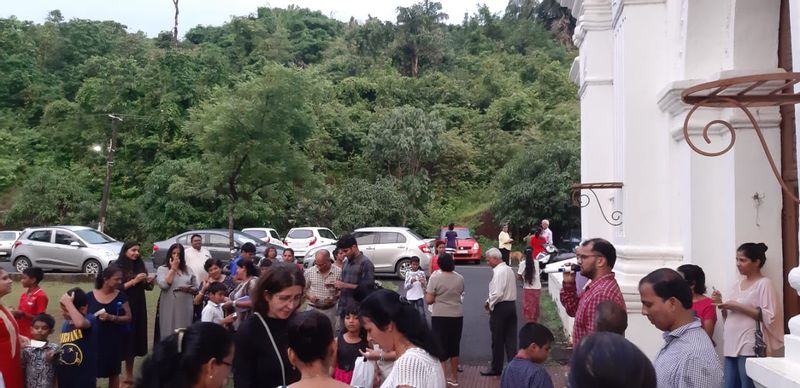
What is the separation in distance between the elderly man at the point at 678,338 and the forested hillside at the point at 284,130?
20959mm

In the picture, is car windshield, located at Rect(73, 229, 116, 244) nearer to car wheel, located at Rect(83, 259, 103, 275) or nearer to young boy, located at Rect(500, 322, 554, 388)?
car wheel, located at Rect(83, 259, 103, 275)

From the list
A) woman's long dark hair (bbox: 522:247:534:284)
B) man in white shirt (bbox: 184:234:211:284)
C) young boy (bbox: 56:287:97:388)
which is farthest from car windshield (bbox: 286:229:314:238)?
young boy (bbox: 56:287:97:388)

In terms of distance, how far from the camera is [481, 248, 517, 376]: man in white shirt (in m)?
9.98

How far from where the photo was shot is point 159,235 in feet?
121

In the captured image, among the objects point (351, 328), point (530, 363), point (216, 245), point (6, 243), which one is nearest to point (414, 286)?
point (351, 328)

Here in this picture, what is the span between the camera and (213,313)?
8.49 metres

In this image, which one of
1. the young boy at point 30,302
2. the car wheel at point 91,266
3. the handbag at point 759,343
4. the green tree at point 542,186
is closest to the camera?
the handbag at point 759,343

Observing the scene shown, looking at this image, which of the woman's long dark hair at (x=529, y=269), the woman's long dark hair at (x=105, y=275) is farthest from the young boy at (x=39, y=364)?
the woman's long dark hair at (x=529, y=269)

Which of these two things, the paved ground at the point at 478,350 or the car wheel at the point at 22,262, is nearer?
the paved ground at the point at 478,350

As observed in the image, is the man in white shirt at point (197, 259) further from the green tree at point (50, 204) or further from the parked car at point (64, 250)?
the green tree at point (50, 204)

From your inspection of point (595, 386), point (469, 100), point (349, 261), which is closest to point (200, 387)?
point (595, 386)

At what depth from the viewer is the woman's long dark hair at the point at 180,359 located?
3.15 m

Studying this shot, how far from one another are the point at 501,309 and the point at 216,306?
361 centimetres

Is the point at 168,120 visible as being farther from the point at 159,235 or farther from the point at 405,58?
the point at 405,58
